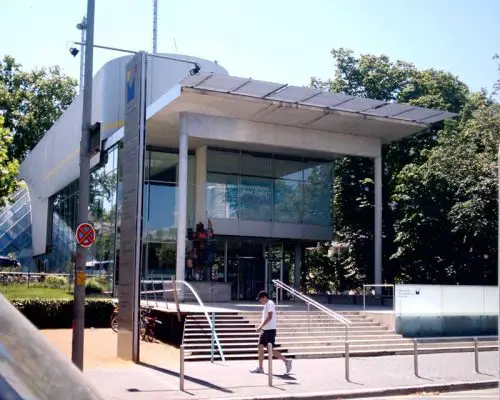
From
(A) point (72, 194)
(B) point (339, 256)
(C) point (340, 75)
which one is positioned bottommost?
(B) point (339, 256)

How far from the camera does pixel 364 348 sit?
20047mm

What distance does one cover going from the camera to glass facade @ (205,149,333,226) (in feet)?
107

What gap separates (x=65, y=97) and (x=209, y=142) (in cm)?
3827

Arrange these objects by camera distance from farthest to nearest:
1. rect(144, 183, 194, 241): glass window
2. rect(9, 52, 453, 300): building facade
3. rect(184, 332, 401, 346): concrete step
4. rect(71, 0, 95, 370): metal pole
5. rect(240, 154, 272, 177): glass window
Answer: rect(240, 154, 272, 177): glass window
rect(144, 183, 194, 241): glass window
rect(9, 52, 453, 300): building facade
rect(184, 332, 401, 346): concrete step
rect(71, 0, 95, 370): metal pole

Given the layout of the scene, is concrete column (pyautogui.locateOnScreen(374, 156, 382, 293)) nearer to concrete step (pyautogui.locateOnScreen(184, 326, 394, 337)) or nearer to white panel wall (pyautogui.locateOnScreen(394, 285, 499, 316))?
white panel wall (pyautogui.locateOnScreen(394, 285, 499, 316))

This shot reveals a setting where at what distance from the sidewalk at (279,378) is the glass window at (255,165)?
16.5 metres

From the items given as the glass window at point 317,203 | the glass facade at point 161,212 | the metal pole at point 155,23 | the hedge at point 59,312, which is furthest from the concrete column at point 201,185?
the metal pole at point 155,23

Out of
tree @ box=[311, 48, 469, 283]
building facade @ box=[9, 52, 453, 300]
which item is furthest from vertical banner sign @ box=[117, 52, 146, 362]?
tree @ box=[311, 48, 469, 283]

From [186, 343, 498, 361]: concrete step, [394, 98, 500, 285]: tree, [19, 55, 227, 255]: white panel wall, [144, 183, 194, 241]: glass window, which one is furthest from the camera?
[19, 55, 227, 255]: white panel wall

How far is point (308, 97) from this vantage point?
90.7ft

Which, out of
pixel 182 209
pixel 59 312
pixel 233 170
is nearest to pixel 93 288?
pixel 182 209

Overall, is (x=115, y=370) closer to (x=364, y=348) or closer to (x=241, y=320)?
(x=241, y=320)

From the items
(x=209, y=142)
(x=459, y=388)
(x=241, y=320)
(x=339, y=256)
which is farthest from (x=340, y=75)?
(x=459, y=388)

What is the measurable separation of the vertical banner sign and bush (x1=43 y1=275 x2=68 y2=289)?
59.0 feet
